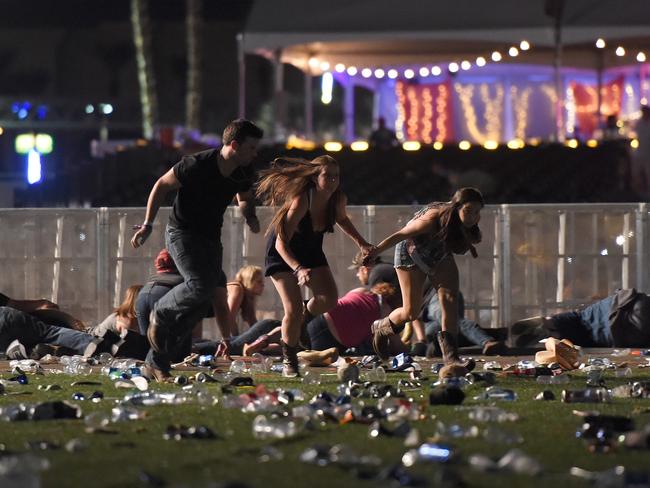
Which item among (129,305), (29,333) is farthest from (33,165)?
(29,333)

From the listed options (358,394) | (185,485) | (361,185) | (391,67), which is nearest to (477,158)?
(361,185)

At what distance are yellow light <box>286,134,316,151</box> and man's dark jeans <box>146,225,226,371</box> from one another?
40.1 feet

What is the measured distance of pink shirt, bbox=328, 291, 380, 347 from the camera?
12953 mm

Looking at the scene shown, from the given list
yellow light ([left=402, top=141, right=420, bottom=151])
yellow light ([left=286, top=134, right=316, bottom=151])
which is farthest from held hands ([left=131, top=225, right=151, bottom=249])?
yellow light ([left=402, top=141, right=420, bottom=151])

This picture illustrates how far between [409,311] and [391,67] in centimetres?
1783

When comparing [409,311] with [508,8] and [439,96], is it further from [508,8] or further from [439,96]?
[439,96]

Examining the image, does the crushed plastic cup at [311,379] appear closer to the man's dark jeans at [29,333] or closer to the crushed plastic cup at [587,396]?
the crushed plastic cup at [587,396]

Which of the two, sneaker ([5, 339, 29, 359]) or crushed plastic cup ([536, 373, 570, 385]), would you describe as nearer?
crushed plastic cup ([536, 373, 570, 385])

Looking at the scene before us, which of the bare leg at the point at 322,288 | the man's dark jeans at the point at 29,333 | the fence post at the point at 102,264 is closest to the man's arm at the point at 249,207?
the bare leg at the point at 322,288

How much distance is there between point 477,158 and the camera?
22625mm

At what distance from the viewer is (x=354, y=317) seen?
1303cm

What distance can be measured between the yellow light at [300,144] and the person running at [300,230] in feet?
38.6

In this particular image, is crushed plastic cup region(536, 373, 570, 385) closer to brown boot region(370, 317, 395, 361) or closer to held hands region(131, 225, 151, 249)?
brown boot region(370, 317, 395, 361)

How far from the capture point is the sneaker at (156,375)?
10.4m
